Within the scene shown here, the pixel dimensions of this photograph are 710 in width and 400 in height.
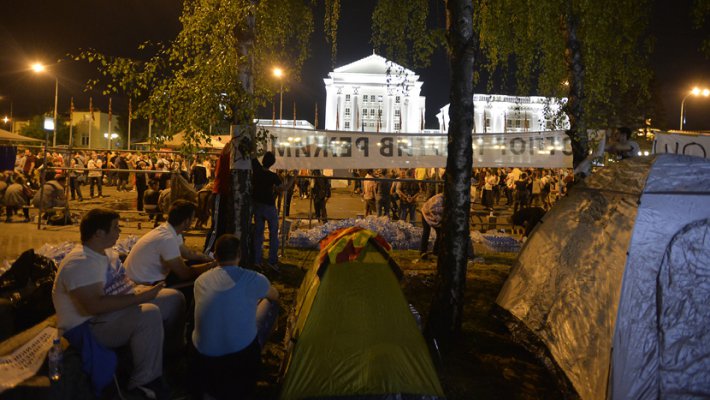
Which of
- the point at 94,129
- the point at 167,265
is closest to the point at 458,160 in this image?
the point at 167,265

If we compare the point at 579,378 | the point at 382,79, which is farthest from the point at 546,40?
the point at 382,79

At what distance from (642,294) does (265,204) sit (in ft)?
20.3

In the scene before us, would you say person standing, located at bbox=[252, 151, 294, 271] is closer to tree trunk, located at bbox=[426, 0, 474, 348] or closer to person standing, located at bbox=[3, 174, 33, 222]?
tree trunk, located at bbox=[426, 0, 474, 348]

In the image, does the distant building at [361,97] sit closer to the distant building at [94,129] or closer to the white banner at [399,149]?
the distant building at [94,129]

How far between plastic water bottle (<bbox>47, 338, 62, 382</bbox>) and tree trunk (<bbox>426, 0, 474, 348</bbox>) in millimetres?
3811

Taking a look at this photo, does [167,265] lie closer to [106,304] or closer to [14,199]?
[106,304]

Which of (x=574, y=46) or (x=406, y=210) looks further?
(x=406, y=210)

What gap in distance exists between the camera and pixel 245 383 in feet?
13.0

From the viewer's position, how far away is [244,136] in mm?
7109

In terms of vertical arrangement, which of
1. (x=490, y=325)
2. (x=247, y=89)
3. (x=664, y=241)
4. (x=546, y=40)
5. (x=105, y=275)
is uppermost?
(x=546, y=40)

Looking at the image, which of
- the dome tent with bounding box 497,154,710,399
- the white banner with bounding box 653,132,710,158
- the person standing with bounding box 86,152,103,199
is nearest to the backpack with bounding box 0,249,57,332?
the dome tent with bounding box 497,154,710,399

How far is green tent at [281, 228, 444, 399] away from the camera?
3996 millimetres

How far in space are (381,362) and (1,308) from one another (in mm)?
3534

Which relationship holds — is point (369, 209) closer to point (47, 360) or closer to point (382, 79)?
point (47, 360)
